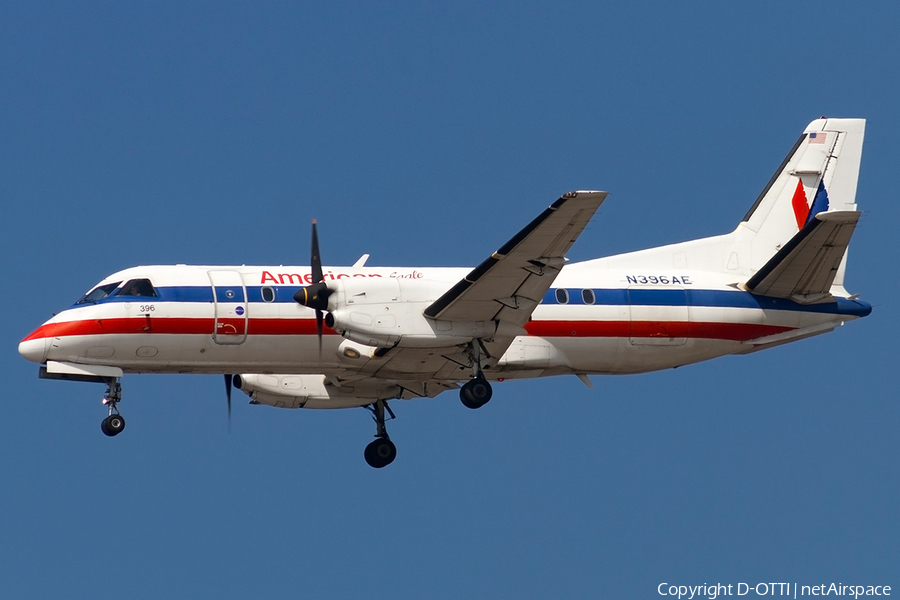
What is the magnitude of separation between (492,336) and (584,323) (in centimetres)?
222

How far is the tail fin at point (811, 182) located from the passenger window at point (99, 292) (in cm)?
1300

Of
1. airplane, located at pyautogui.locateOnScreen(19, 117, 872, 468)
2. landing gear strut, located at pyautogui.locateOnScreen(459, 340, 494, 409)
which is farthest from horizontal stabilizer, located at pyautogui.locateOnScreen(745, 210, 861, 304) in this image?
landing gear strut, located at pyautogui.locateOnScreen(459, 340, 494, 409)

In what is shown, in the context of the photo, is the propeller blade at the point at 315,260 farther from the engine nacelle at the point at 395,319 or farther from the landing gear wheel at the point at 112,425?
the landing gear wheel at the point at 112,425

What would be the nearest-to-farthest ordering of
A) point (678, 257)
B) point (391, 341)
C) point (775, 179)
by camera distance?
point (391, 341)
point (678, 257)
point (775, 179)

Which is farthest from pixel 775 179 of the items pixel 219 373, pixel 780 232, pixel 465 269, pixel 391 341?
pixel 219 373

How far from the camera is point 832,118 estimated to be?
1075 inches

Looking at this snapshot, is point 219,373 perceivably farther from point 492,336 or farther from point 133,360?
point 492,336

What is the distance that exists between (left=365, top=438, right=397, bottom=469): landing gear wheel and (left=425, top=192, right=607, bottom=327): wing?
4845 millimetres

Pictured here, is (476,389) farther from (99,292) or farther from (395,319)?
(99,292)

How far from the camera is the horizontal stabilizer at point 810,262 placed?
75.4 ft

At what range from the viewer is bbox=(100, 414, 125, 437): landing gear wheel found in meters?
22.2

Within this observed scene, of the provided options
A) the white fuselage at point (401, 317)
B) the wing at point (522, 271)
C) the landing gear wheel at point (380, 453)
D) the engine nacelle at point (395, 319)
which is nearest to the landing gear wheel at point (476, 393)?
the engine nacelle at point (395, 319)

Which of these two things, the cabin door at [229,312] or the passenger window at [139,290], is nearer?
the cabin door at [229,312]

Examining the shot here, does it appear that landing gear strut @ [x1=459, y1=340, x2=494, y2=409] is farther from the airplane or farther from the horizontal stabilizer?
the horizontal stabilizer
